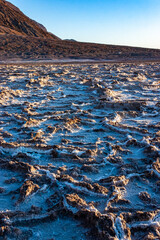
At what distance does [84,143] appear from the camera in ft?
8.64

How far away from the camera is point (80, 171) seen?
207cm

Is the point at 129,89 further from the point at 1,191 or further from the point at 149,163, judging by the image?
the point at 1,191

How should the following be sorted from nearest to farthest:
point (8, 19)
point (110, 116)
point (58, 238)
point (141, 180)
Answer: point (58, 238), point (141, 180), point (110, 116), point (8, 19)

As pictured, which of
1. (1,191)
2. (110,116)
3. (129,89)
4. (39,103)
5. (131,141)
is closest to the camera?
(1,191)

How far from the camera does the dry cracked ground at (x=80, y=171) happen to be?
57.0 inches

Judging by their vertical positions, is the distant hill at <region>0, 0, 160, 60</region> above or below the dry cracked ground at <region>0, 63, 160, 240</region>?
above

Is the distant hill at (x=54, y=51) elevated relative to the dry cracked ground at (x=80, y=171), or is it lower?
elevated

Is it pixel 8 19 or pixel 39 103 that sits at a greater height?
pixel 8 19

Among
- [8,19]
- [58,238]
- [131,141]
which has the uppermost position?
[8,19]

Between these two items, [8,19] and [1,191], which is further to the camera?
[8,19]

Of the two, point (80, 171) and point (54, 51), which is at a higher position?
point (54, 51)

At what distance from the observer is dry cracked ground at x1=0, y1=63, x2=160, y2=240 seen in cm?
145

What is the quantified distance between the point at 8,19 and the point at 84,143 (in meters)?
44.4

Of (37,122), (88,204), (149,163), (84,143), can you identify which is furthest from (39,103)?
(88,204)
